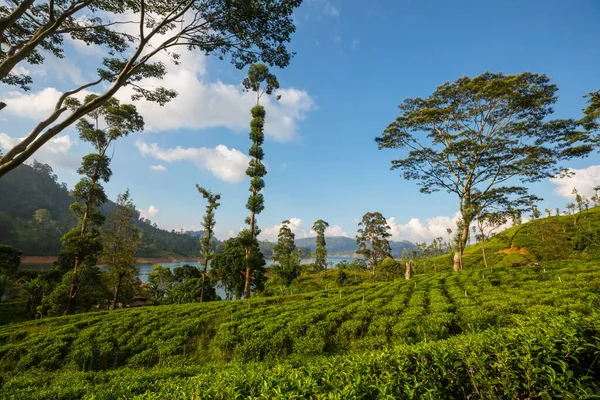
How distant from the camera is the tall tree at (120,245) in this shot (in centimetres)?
2552

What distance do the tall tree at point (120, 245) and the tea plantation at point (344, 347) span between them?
8.21 m

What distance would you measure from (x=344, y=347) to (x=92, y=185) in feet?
94.2

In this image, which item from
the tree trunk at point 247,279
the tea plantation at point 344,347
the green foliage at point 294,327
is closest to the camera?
the tea plantation at point 344,347

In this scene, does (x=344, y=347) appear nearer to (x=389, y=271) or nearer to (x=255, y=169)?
(x=255, y=169)

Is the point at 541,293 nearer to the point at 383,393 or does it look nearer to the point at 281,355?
the point at 281,355

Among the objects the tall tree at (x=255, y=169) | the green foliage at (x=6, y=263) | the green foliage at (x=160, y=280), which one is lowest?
the green foliage at (x=160, y=280)

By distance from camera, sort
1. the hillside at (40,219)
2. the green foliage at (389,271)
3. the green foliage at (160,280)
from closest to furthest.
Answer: the green foliage at (160,280) < the green foliage at (389,271) < the hillside at (40,219)

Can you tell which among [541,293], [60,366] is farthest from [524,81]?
[60,366]

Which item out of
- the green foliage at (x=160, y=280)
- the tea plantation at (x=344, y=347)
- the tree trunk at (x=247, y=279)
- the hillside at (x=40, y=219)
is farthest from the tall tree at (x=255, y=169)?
the hillside at (x=40, y=219)

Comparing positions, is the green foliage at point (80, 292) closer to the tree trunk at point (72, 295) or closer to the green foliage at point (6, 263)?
the tree trunk at point (72, 295)

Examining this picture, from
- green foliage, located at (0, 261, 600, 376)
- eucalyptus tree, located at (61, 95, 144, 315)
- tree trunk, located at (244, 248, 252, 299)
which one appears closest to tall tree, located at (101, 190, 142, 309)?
eucalyptus tree, located at (61, 95, 144, 315)

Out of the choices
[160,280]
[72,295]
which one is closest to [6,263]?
[72,295]

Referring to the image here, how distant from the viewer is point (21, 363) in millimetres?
11992

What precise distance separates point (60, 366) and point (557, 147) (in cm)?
3333
